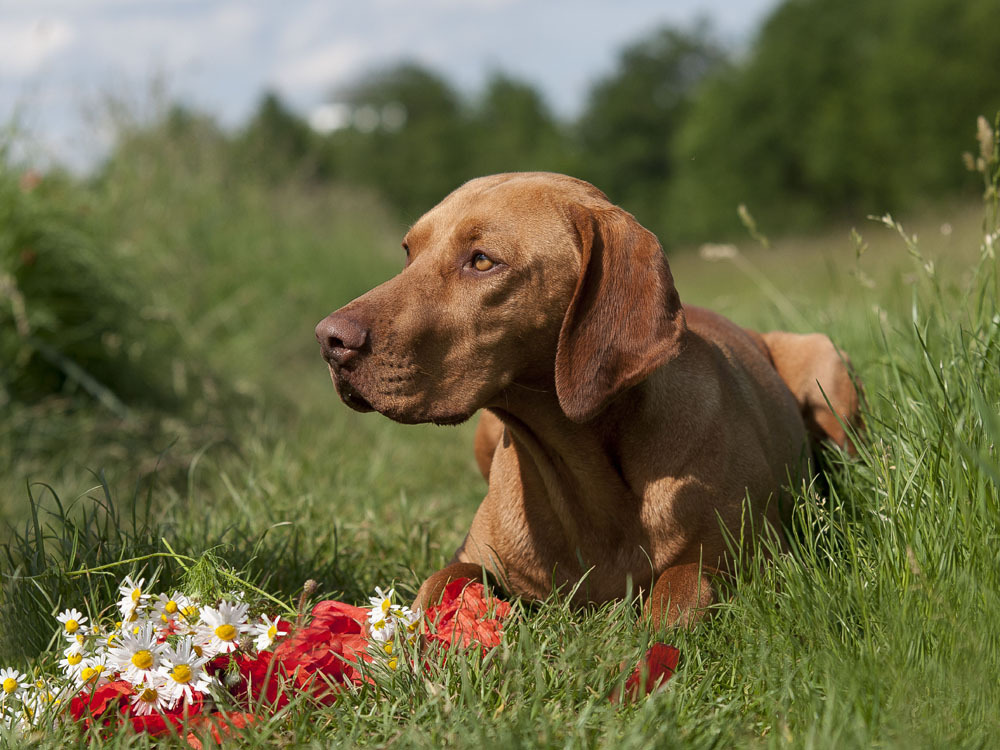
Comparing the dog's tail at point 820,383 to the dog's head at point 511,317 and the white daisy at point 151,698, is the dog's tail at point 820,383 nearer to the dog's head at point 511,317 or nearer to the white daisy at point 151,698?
the dog's head at point 511,317

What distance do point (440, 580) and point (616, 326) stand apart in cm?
90

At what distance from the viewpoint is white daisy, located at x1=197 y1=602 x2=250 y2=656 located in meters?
2.13

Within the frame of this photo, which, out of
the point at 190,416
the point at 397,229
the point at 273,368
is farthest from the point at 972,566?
the point at 397,229

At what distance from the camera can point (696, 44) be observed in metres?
54.9

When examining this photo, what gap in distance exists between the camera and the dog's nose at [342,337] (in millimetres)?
2371

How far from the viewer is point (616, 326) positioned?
97.6 inches

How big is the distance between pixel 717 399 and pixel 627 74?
180 ft

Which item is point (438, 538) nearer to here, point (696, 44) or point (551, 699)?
point (551, 699)

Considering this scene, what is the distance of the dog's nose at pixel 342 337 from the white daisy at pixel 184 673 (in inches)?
30.2

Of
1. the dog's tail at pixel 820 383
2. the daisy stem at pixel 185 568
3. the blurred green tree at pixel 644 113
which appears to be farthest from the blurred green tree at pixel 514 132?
the daisy stem at pixel 185 568

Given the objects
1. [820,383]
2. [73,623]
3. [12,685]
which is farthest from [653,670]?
[820,383]

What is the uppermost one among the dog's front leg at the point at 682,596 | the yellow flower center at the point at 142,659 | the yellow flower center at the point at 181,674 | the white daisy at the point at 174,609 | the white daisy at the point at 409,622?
the white daisy at the point at 174,609

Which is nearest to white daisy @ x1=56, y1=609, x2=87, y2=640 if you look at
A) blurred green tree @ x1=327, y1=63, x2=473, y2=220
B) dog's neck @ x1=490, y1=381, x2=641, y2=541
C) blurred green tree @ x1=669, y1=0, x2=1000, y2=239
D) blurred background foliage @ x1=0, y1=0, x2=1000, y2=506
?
dog's neck @ x1=490, y1=381, x2=641, y2=541

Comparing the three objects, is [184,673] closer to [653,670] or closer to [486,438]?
[653,670]
